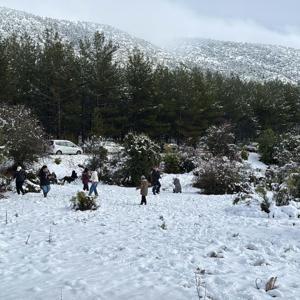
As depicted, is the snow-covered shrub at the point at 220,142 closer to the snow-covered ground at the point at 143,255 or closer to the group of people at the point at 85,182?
the group of people at the point at 85,182

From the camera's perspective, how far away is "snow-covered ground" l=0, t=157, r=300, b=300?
6.97 m

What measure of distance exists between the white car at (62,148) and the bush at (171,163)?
29.6 ft

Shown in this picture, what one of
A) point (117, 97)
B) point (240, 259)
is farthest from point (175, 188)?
point (117, 97)

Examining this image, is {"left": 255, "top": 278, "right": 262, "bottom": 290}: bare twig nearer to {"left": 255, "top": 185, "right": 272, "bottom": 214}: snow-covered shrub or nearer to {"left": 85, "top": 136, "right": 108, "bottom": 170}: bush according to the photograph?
{"left": 255, "top": 185, "right": 272, "bottom": 214}: snow-covered shrub

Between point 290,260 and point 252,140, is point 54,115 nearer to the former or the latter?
point 252,140

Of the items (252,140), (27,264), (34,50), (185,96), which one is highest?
(34,50)

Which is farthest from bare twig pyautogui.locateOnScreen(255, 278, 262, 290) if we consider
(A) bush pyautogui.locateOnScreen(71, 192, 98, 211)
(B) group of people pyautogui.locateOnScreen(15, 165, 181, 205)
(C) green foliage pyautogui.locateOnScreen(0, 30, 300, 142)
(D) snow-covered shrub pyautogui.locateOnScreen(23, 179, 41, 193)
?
(C) green foliage pyautogui.locateOnScreen(0, 30, 300, 142)

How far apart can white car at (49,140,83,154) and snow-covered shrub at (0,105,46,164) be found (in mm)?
8403

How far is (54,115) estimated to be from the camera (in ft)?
161

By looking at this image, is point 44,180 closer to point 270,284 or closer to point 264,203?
point 264,203

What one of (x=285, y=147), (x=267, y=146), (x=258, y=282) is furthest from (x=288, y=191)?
(x=267, y=146)

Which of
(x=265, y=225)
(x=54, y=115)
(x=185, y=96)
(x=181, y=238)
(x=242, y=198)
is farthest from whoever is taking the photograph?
(x=185, y=96)

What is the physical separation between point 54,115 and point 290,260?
42993 mm

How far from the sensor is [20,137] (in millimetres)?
28422
